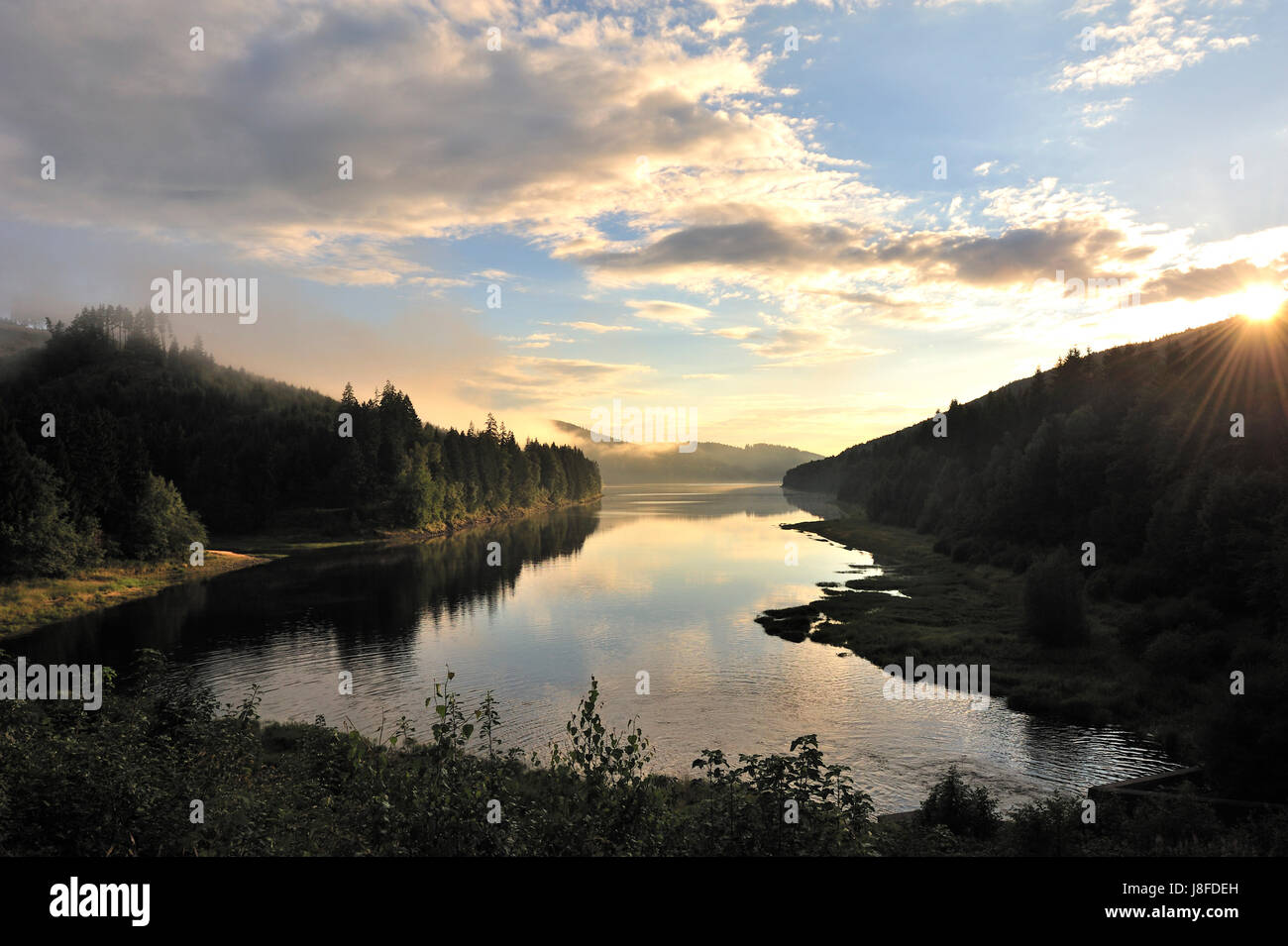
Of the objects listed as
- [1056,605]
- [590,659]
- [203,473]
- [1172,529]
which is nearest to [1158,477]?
[1172,529]

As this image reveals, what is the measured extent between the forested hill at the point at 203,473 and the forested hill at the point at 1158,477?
92004 millimetres

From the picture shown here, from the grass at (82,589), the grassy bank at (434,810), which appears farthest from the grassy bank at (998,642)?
the grass at (82,589)

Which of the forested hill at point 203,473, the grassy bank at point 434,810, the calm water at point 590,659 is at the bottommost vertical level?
the calm water at point 590,659

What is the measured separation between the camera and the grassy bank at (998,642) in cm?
3631

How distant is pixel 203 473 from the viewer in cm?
12838

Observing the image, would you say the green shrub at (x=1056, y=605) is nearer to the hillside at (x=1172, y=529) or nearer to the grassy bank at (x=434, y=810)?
the hillside at (x=1172, y=529)

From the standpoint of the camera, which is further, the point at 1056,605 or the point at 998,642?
the point at 998,642

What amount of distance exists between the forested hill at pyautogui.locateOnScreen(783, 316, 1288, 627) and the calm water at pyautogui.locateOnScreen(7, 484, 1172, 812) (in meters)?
17.1

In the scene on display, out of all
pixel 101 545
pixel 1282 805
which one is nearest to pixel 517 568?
pixel 101 545

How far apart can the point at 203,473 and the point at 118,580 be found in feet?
214

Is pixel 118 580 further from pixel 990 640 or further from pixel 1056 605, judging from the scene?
pixel 1056 605

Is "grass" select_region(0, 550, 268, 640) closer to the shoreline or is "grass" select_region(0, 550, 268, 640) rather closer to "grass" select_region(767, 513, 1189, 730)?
the shoreline
